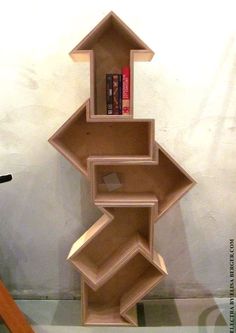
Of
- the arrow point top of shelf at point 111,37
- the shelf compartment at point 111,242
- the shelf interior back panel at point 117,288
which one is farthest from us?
the shelf interior back panel at point 117,288

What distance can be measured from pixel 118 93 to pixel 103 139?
0.27 meters

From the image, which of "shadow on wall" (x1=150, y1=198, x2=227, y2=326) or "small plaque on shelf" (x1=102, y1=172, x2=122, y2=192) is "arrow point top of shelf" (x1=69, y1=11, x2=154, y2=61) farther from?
"shadow on wall" (x1=150, y1=198, x2=227, y2=326)

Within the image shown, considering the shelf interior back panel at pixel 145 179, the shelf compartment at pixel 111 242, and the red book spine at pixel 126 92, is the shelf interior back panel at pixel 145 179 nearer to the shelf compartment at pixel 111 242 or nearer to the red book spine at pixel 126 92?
the shelf compartment at pixel 111 242

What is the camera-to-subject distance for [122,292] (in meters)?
2.10

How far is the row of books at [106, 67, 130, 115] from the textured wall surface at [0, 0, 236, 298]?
0.27 metres

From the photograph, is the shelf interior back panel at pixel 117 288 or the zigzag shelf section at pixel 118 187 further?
the shelf interior back panel at pixel 117 288

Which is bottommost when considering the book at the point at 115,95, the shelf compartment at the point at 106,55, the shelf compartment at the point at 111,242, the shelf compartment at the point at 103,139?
the shelf compartment at the point at 111,242

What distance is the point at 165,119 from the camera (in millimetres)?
2068

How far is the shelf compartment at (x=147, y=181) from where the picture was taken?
6.28 ft

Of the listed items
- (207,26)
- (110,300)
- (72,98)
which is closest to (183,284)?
(110,300)

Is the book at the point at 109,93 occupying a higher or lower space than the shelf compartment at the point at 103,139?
higher

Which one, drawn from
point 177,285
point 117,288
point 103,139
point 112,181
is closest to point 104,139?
point 103,139

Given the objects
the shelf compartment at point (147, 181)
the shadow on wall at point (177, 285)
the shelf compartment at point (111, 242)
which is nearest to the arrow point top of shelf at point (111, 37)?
the shelf compartment at point (147, 181)

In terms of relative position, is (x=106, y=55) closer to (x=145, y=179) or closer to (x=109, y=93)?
(x=109, y=93)
